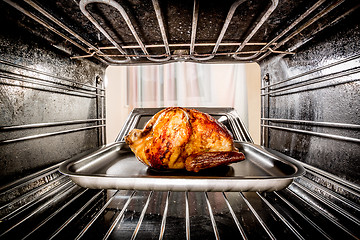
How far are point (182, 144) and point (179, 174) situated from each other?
111 mm

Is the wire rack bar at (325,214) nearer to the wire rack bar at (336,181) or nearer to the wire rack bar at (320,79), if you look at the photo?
the wire rack bar at (336,181)

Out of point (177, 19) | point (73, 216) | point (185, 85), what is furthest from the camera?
point (185, 85)

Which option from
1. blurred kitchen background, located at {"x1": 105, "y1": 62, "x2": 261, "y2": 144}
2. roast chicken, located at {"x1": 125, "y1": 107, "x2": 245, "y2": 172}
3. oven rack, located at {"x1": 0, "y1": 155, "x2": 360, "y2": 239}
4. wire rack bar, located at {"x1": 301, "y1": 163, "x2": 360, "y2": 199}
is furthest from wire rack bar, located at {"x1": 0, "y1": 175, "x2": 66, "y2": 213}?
blurred kitchen background, located at {"x1": 105, "y1": 62, "x2": 261, "y2": 144}

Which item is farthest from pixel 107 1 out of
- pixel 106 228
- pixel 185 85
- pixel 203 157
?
pixel 185 85

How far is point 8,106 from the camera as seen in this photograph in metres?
0.56

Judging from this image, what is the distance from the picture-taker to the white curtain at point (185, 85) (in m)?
2.23

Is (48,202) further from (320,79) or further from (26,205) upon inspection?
(320,79)

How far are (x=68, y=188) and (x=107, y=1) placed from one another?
27.2 inches

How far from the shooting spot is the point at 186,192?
649mm

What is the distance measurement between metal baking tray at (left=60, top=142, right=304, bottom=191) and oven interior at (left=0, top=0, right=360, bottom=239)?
0.09 metres

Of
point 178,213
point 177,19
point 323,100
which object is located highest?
point 177,19

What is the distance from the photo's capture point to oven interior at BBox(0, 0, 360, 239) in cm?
53

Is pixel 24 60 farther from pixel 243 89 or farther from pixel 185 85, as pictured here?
pixel 243 89

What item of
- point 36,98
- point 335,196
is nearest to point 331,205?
point 335,196
